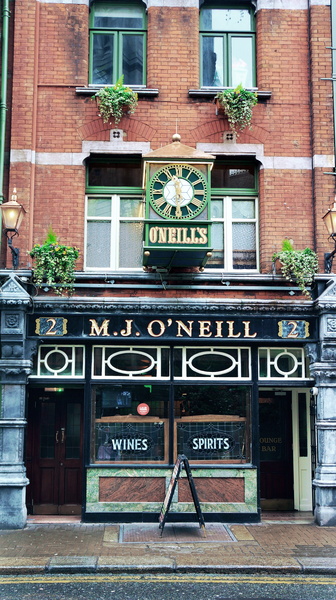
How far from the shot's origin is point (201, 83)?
12.8m

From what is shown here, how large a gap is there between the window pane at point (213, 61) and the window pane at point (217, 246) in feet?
9.40

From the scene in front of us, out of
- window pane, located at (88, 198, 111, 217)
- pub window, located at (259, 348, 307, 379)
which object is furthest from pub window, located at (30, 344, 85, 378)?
pub window, located at (259, 348, 307, 379)

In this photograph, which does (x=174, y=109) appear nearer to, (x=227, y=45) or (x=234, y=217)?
(x=227, y=45)

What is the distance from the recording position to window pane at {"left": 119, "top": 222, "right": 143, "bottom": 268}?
12.3 metres

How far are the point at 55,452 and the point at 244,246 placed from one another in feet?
17.5

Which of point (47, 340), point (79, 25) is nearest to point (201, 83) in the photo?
point (79, 25)

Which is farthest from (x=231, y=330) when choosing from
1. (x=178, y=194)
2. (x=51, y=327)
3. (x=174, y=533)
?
(x=174, y=533)

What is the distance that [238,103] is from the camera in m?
12.1

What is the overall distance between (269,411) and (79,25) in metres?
8.48

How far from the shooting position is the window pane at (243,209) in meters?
12.6

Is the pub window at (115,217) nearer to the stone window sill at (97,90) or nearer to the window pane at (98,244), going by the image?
the window pane at (98,244)

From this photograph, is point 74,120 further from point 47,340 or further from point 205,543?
point 205,543

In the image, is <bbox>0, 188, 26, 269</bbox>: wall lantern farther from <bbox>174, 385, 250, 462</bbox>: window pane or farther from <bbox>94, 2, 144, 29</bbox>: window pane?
<bbox>94, 2, 144, 29</bbox>: window pane

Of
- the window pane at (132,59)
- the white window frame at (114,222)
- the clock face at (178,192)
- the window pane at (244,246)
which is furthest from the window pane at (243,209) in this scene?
the window pane at (132,59)
